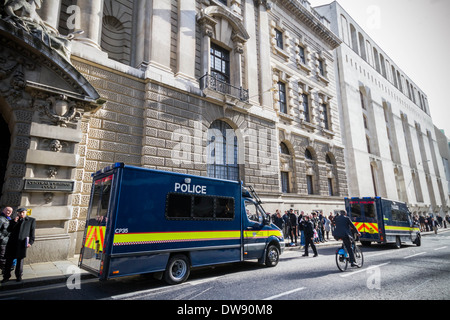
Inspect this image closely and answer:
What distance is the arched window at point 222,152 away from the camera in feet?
49.8

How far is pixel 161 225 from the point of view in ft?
20.8

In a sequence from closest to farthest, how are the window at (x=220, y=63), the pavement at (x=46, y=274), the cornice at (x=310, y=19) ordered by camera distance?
the pavement at (x=46, y=274)
the window at (x=220, y=63)
the cornice at (x=310, y=19)

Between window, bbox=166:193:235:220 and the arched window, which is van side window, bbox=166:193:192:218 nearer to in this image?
window, bbox=166:193:235:220

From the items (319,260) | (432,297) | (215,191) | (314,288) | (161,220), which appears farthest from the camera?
(319,260)

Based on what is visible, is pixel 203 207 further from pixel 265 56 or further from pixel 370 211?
pixel 265 56

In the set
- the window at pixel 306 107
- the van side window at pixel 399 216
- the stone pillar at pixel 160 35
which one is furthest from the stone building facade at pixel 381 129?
the stone pillar at pixel 160 35

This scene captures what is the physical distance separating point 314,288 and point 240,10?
783 inches

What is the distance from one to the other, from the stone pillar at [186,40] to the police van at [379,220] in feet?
41.6

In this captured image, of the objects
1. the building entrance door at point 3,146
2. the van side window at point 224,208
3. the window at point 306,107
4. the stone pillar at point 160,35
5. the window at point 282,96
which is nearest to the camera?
the van side window at point 224,208

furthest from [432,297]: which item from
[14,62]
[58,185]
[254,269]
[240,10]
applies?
[240,10]

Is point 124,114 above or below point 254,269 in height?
above

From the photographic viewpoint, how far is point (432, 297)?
5.15 meters

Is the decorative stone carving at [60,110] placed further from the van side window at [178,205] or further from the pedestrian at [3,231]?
the van side window at [178,205]

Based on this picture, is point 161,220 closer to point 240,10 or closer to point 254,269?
point 254,269
